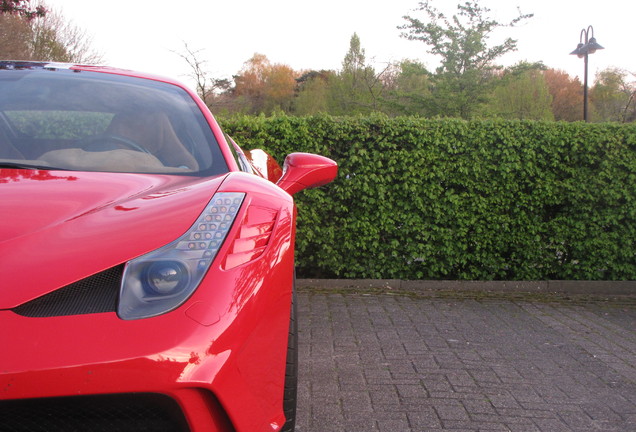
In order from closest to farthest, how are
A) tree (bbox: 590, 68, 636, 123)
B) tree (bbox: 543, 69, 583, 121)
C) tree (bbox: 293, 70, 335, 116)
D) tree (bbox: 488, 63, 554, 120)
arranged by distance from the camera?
tree (bbox: 590, 68, 636, 123), tree (bbox: 488, 63, 554, 120), tree (bbox: 293, 70, 335, 116), tree (bbox: 543, 69, 583, 121)

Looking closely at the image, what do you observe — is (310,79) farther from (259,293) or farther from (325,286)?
(259,293)

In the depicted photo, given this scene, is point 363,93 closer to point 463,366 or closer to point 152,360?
point 463,366

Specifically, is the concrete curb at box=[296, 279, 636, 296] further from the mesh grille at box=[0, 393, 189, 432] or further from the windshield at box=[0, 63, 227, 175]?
the mesh grille at box=[0, 393, 189, 432]

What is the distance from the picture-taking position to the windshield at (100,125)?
2.11 m

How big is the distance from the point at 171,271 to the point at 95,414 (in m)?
0.38

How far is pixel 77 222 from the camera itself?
152 cm

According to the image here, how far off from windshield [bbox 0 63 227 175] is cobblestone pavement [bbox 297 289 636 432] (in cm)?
150

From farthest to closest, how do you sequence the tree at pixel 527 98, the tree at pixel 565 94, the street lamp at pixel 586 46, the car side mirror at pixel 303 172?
1. the tree at pixel 565 94
2. the tree at pixel 527 98
3. the street lamp at pixel 586 46
4. the car side mirror at pixel 303 172

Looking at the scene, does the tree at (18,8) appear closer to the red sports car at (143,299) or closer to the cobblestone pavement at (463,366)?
the cobblestone pavement at (463,366)

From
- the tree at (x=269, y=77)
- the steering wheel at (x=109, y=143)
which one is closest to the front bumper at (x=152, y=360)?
the steering wheel at (x=109, y=143)

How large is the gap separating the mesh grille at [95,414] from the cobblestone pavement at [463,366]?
1.56 metres

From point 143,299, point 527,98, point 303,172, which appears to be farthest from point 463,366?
point 527,98

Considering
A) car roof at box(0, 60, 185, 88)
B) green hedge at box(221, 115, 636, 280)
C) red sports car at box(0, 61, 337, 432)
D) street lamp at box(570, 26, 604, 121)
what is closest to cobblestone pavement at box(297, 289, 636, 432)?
green hedge at box(221, 115, 636, 280)

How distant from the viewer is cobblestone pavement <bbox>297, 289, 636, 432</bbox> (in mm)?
2842
